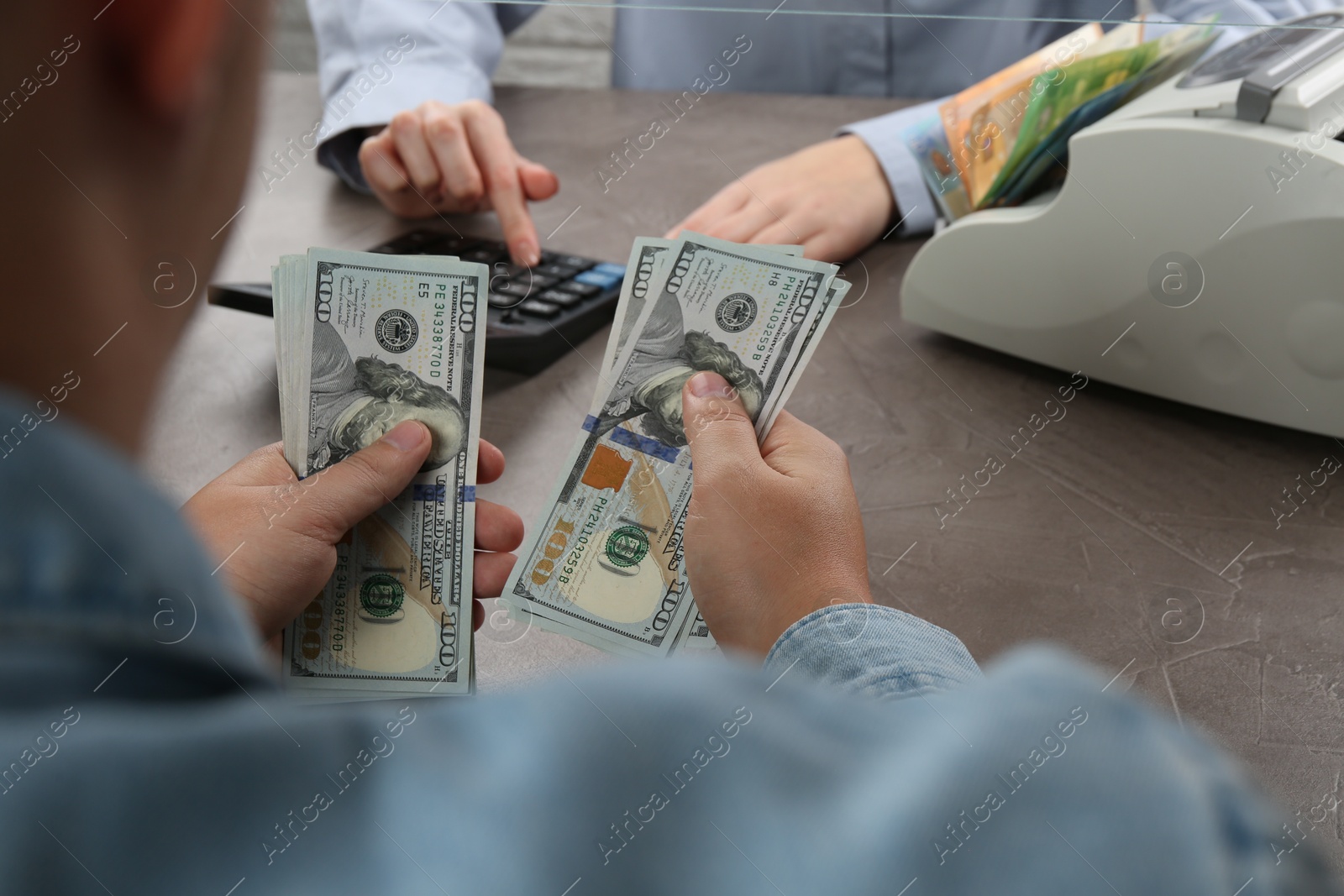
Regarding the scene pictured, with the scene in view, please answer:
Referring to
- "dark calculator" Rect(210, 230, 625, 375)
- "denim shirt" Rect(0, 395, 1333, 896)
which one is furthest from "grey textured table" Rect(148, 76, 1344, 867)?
"denim shirt" Rect(0, 395, 1333, 896)

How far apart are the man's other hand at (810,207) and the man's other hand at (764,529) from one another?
370mm

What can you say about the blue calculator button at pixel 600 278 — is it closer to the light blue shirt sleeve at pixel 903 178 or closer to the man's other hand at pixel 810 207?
the man's other hand at pixel 810 207

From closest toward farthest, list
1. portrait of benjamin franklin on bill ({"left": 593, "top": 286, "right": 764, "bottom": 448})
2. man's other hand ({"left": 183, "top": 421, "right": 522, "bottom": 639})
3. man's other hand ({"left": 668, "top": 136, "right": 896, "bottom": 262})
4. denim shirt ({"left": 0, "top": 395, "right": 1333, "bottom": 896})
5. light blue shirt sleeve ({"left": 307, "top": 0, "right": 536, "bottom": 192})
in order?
denim shirt ({"left": 0, "top": 395, "right": 1333, "bottom": 896}) < man's other hand ({"left": 183, "top": 421, "right": 522, "bottom": 639}) < portrait of benjamin franklin on bill ({"left": 593, "top": 286, "right": 764, "bottom": 448}) < man's other hand ({"left": 668, "top": 136, "right": 896, "bottom": 262}) < light blue shirt sleeve ({"left": 307, "top": 0, "right": 536, "bottom": 192})

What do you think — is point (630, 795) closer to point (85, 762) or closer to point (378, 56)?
point (85, 762)

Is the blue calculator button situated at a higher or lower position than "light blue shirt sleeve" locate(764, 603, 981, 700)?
lower

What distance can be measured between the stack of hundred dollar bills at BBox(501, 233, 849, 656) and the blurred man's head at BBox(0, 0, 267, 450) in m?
0.39

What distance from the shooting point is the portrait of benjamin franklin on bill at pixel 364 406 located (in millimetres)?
608

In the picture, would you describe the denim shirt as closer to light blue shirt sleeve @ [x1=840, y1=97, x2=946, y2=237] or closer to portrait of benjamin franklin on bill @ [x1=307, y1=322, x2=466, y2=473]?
portrait of benjamin franklin on bill @ [x1=307, y1=322, x2=466, y2=473]

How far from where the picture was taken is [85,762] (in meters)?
0.15

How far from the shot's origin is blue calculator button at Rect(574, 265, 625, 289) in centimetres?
83

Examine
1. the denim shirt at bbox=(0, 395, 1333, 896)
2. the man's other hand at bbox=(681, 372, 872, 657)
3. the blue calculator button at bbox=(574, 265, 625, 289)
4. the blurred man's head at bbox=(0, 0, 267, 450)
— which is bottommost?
the blue calculator button at bbox=(574, 265, 625, 289)

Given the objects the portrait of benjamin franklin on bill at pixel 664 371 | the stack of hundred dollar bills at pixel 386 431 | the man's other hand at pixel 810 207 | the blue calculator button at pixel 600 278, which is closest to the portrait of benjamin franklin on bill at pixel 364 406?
the stack of hundred dollar bills at pixel 386 431

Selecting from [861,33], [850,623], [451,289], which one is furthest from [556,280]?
[861,33]

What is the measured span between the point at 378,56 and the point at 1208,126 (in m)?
0.94
